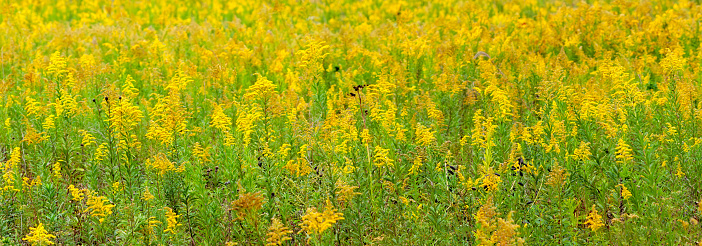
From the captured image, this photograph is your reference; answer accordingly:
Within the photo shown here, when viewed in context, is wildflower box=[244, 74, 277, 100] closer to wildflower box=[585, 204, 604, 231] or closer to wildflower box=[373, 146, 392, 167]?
wildflower box=[373, 146, 392, 167]

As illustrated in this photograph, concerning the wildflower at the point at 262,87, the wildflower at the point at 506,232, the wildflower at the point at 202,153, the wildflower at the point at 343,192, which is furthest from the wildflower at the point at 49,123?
the wildflower at the point at 506,232

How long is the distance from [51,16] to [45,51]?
374 cm

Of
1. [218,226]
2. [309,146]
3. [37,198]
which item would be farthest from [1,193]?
[309,146]

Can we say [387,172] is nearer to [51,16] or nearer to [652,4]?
[652,4]

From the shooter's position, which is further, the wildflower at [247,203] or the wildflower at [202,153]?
the wildflower at [202,153]

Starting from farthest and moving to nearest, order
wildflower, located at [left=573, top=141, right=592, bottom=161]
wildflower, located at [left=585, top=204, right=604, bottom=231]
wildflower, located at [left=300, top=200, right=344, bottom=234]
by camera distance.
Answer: wildflower, located at [left=573, top=141, right=592, bottom=161] → wildflower, located at [left=585, top=204, right=604, bottom=231] → wildflower, located at [left=300, top=200, right=344, bottom=234]

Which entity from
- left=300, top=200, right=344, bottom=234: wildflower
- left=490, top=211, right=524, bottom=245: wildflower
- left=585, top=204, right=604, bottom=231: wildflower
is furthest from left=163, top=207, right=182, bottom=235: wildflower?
left=585, top=204, right=604, bottom=231: wildflower

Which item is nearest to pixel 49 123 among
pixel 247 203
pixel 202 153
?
pixel 202 153

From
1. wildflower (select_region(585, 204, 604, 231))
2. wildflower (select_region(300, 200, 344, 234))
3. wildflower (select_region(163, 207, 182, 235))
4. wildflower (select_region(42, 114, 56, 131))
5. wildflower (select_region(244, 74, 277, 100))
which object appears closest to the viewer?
wildflower (select_region(300, 200, 344, 234))

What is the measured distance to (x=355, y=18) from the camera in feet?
38.5

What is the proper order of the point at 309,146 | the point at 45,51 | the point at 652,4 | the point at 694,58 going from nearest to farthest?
the point at 309,146 < the point at 694,58 < the point at 45,51 < the point at 652,4

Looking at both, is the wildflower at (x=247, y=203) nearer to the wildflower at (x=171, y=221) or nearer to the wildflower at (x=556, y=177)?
the wildflower at (x=171, y=221)

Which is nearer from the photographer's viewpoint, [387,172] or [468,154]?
[387,172]

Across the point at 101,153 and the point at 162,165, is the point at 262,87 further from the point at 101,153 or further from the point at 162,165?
the point at 101,153
